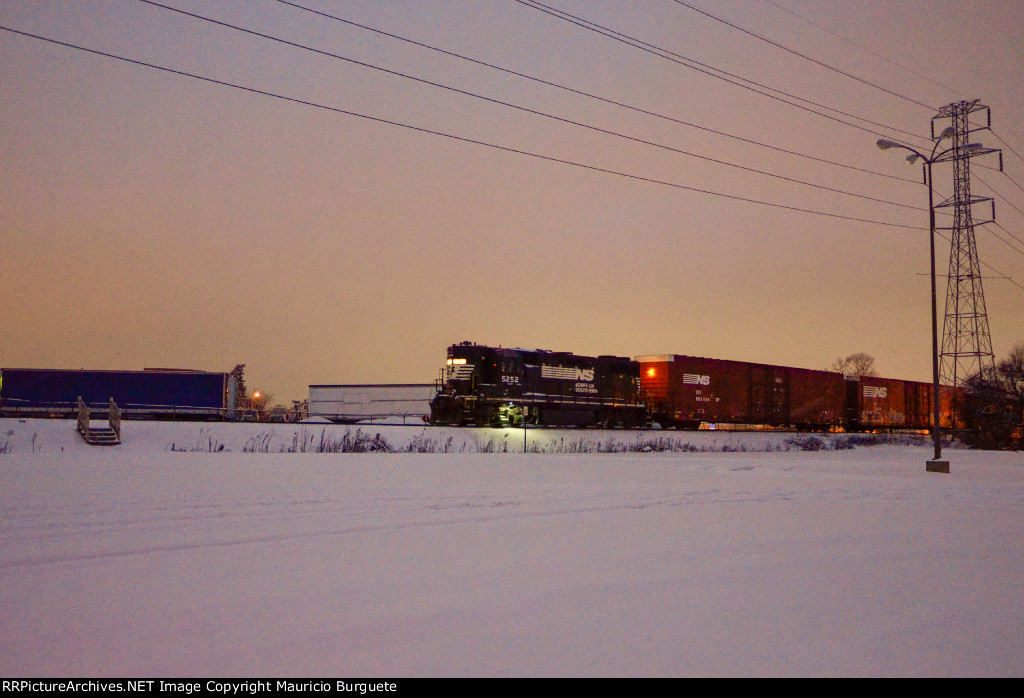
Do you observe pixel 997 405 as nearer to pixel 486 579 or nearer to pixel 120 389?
→ pixel 486 579

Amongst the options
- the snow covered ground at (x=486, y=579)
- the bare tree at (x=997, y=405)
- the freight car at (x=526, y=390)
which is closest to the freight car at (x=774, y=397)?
the freight car at (x=526, y=390)

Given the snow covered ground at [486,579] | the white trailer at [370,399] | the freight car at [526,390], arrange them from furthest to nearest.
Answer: the white trailer at [370,399] → the freight car at [526,390] → the snow covered ground at [486,579]

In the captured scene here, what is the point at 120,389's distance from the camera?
132 feet

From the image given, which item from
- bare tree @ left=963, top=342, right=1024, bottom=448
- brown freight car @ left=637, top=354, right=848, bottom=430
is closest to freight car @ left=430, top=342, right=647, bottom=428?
brown freight car @ left=637, top=354, right=848, bottom=430

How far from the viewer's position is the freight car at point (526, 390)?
32.5 metres

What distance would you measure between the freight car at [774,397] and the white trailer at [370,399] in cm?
1925

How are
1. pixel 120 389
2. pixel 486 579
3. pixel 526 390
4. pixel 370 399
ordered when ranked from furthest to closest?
pixel 370 399
pixel 120 389
pixel 526 390
pixel 486 579

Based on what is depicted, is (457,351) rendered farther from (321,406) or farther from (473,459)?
(321,406)

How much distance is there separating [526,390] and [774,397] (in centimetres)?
1695

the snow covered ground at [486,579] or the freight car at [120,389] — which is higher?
the freight car at [120,389]

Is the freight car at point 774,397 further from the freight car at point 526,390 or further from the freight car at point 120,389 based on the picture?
the freight car at point 120,389

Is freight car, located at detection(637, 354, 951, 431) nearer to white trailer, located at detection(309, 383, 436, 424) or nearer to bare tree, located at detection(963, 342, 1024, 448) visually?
bare tree, located at detection(963, 342, 1024, 448)

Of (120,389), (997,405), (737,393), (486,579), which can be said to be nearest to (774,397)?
(737,393)

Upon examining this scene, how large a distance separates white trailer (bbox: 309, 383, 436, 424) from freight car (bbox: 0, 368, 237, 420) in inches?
471
